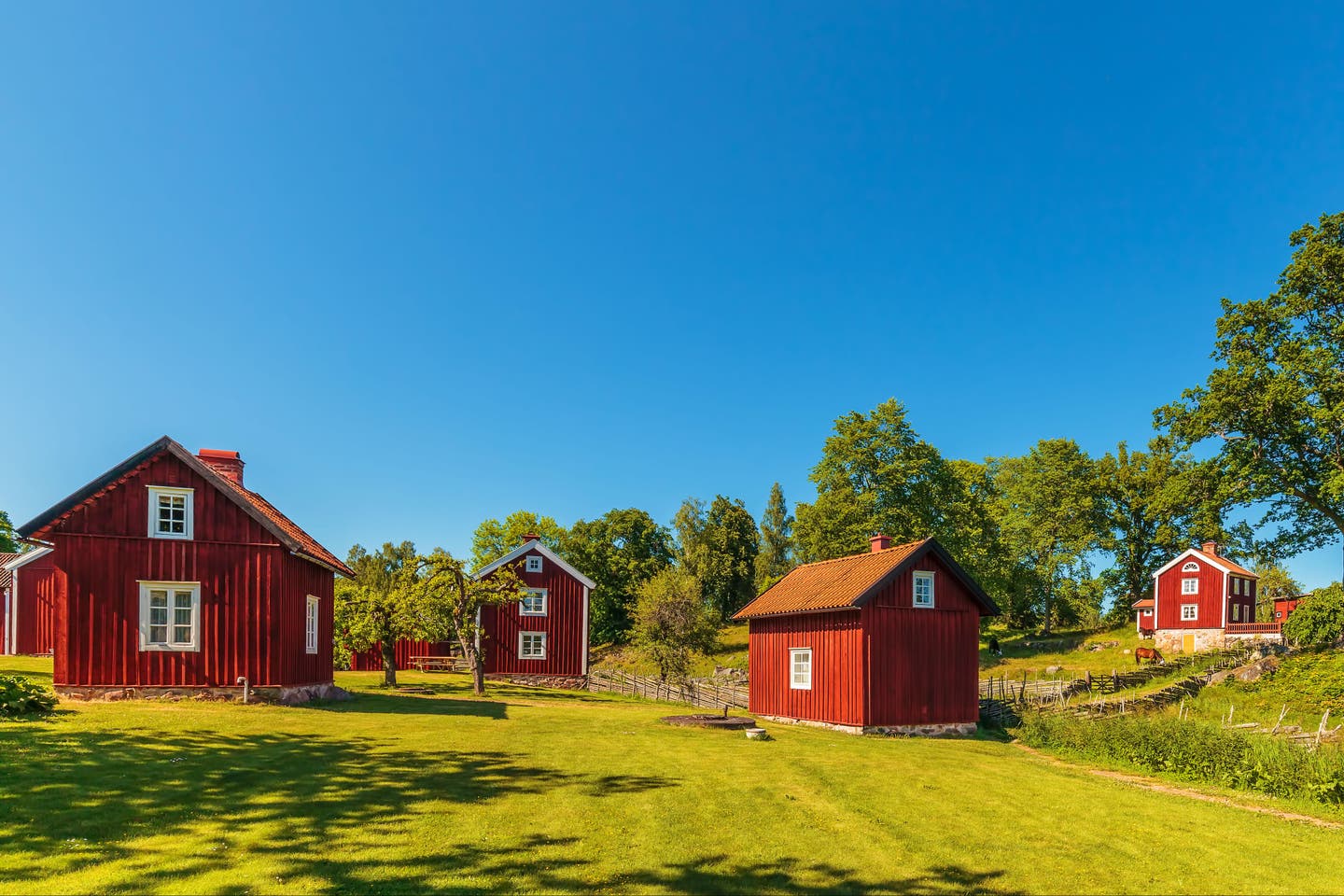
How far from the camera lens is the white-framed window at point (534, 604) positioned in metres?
39.7

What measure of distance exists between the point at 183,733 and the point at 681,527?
199 feet

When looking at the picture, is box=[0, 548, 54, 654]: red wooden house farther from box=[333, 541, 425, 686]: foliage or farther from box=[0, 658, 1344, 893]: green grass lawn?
box=[0, 658, 1344, 893]: green grass lawn

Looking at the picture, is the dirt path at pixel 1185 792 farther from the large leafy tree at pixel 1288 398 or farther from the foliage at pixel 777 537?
the foliage at pixel 777 537

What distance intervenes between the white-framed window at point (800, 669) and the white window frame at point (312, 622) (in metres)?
15.7

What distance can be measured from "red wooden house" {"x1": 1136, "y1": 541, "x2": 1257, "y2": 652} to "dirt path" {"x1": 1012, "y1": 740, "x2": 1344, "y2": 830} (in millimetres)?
36403

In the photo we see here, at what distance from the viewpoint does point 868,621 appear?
25.4 meters

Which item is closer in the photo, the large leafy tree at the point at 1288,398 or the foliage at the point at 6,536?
the foliage at the point at 6,536

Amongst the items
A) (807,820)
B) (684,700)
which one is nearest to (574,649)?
(684,700)

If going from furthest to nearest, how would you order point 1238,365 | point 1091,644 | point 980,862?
1. point 1091,644
2. point 1238,365
3. point 980,862

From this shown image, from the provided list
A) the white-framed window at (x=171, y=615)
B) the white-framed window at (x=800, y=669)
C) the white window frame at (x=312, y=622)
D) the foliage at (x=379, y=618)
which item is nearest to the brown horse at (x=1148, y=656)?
the white-framed window at (x=800, y=669)

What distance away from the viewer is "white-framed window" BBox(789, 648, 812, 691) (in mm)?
27859

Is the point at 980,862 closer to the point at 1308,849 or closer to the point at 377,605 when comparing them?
the point at 1308,849

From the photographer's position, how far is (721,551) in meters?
71.4

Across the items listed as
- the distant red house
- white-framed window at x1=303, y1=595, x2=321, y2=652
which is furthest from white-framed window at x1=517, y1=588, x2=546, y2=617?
the distant red house
